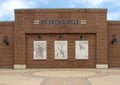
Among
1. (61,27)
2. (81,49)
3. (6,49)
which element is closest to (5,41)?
(6,49)

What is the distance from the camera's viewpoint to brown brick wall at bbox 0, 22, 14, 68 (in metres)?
29.1

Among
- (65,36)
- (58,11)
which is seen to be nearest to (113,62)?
(65,36)

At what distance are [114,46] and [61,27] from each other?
5293 mm

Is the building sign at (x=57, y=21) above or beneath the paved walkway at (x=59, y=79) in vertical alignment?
above

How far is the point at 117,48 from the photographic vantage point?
95.2ft

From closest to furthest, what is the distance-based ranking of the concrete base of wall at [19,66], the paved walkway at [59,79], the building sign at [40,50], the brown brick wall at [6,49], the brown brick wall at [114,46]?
1. the paved walkway at [59,79]
2. the concrete base of wall at [19,66]
3. the building sign at [40,50]
4. the brown brick wall at [114,46]
5. the brown brick wall at [6,49]

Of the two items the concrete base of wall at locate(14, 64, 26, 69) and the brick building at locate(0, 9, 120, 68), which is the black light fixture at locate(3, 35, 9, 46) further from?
the concrete base of wall at locate(14, 64, 26, 69)

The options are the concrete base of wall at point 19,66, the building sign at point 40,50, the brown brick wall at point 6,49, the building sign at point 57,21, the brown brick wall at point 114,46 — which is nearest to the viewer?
the concrete base of wall at point 19,66

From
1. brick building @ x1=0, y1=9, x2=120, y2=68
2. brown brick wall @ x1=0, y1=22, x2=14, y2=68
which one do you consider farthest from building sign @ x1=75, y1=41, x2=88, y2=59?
brown brick wall @ x1=0, y1=22, x2=14, y2=68

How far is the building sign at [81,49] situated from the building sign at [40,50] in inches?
116

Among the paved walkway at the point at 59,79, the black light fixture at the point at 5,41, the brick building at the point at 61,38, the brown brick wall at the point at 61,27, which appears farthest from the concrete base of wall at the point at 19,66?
the paved walkway at the point at 59,79

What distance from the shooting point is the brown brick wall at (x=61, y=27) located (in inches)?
1119

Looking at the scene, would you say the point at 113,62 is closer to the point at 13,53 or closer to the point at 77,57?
→ the point at 77,57

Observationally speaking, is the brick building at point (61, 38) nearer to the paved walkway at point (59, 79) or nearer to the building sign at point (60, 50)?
the building sign at point (60, 50)
